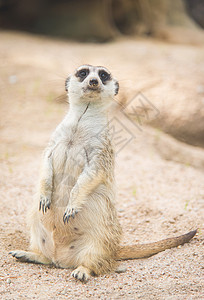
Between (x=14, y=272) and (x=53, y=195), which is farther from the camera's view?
(x=53, y=195)

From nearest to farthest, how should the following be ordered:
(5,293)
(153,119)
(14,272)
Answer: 1. (5,293)
2. (14,272)
3. (153,119)

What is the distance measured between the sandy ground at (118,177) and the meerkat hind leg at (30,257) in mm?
53

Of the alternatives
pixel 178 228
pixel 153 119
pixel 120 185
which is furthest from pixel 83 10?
pixel 178 228

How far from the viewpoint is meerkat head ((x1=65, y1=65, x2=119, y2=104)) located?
268 cm

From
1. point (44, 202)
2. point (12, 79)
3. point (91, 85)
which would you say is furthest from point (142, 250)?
point (12, 79)

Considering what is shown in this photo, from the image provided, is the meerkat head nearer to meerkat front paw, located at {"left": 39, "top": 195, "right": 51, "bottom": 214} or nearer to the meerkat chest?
the meerkat chest

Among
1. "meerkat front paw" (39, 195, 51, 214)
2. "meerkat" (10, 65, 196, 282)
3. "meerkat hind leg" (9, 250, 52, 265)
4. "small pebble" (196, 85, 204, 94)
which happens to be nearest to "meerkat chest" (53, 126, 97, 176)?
"meerkat" (10, 65, 196, 282)

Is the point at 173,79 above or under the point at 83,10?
under

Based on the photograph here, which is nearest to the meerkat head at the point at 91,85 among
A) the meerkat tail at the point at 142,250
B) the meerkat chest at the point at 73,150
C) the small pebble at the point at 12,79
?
the meerkat chest at the point at 73,150

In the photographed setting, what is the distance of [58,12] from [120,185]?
19.6 ft

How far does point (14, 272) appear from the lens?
7.84 ft

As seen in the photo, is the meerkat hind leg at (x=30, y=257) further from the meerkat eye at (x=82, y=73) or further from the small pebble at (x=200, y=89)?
the small pebble at (x=200, y=89)

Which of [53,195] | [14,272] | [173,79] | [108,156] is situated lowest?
[14,272]

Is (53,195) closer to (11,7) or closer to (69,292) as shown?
(69,292)
